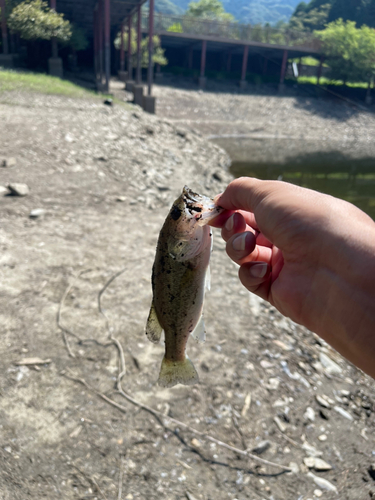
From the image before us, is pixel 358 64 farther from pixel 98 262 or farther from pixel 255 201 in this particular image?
pixel 255 201

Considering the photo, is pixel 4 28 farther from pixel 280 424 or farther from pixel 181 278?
pixel 181 278

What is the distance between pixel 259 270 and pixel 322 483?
307cm

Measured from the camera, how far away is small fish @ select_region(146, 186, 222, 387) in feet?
7.80

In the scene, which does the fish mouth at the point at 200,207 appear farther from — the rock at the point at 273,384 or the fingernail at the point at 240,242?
the rock at the point at 273,384

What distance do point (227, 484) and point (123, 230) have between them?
19.6 feet

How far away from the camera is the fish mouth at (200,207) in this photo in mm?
2385

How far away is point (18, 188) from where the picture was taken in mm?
9461

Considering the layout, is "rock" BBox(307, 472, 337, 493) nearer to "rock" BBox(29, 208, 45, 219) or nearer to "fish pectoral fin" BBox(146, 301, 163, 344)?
"fish pectoral fin" BBox(146, 301, 163, 344)

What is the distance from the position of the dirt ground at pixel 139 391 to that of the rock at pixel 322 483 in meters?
0.02

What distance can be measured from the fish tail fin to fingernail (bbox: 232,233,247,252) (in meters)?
0.86

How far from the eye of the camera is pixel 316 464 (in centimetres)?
456

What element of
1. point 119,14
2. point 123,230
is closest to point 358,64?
point 119,14

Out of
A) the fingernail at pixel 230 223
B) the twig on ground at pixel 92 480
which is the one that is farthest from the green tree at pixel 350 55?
the twig on ground at pixel 92 480

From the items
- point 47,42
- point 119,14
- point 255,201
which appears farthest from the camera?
point 119,14
